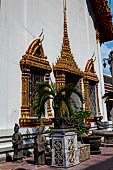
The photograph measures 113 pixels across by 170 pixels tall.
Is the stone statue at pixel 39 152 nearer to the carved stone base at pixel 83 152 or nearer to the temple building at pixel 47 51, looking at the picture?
the carved stone base at pixel 83 152

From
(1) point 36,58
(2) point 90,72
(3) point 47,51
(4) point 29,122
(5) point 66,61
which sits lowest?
(4) point 29,122

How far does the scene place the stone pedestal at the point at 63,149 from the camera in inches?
203

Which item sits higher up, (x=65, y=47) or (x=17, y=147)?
(x=65, y=47)

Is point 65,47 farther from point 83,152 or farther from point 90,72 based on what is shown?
point 83,152

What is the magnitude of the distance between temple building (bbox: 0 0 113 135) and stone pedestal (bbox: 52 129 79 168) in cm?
173

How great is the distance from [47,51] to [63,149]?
15.4 feet

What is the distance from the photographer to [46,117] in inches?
319

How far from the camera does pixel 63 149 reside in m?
5.19

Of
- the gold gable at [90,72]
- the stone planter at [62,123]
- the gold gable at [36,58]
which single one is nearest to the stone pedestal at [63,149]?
the stone planter at [62,123]

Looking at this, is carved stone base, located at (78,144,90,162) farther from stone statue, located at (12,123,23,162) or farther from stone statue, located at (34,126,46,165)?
stone statue, located at (12,123,23,162)

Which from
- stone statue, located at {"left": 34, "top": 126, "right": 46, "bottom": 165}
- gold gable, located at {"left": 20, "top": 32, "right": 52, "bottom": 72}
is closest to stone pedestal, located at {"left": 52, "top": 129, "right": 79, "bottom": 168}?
stone statue, located at {"left": 34, "top": 126, "right": 46, "bottom": 165}

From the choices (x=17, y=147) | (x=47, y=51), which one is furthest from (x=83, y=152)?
(x=47, y=51)

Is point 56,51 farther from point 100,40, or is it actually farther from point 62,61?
point 100,40

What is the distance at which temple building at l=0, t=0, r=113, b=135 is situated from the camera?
6.83 meters
